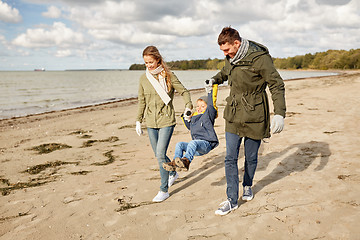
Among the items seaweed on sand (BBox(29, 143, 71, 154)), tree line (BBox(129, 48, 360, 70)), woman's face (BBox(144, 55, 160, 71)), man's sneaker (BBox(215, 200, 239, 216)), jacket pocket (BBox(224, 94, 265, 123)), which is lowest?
seaweed on sand (BBox(29, 143, 71, 154))

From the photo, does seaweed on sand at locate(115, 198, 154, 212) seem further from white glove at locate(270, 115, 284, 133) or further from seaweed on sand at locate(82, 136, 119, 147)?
seaweed on sand at locate(82, 136, 119, 147)

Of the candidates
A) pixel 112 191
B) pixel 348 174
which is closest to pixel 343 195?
pixel 348 174

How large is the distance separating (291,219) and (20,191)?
468 centimetres

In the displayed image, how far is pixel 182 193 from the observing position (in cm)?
439

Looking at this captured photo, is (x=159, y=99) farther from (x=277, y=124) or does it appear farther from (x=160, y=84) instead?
(x=277, y=124)

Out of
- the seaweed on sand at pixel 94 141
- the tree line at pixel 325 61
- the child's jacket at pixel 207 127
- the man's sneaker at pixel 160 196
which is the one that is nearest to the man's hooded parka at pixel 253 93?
the child's jacket at pixel 207 127

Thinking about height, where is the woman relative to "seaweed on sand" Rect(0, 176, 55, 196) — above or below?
above

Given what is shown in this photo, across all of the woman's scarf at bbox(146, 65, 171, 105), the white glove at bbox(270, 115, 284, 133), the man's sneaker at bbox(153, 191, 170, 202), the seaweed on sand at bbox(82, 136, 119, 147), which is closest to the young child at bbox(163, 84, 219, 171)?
the woman's scarf at bbox(146, 65, 171, 105)

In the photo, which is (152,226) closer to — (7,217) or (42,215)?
(42,215)

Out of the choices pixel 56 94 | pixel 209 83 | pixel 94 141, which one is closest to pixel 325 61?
pixel 56 94

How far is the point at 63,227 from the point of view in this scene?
11.6 feet

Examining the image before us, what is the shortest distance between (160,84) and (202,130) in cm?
106

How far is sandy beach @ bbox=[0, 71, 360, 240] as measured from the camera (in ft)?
10.5

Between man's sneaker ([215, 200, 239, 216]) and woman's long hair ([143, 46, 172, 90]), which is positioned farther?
woman's long hair ([143, 46, 172, 90])
